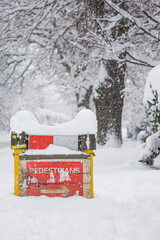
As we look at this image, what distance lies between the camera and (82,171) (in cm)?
310

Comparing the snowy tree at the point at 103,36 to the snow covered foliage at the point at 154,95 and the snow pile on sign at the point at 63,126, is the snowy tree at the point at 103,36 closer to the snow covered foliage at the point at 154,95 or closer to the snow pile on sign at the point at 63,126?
the snow covered foliage at the point at 154,95

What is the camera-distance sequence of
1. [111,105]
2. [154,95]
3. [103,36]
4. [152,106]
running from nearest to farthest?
1. [154,95]
2. [152,106]
3. [103,36]
4. [111,105]

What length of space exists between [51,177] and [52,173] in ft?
0.18

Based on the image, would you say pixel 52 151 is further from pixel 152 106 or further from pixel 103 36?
pixel 103 36

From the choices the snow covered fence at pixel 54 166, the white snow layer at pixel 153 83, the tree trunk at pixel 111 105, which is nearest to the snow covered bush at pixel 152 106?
the white snow layer at pixel 153 83

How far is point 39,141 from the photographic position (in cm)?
316

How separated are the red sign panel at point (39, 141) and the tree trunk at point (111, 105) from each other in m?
5.43

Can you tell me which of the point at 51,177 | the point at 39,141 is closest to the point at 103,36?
the point at 39,141

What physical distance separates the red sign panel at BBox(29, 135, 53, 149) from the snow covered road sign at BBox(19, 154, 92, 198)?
0.15m

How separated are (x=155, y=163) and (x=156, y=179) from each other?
2.10 meters

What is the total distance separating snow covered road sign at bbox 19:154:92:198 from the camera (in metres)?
3.07

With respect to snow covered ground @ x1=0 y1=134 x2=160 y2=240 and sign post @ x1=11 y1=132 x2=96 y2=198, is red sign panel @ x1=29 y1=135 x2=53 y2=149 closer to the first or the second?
sign post @ x1=11 y1=132 x2=96 y2=198

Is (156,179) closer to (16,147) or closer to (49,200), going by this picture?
(49,200)

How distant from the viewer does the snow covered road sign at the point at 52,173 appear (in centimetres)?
307
